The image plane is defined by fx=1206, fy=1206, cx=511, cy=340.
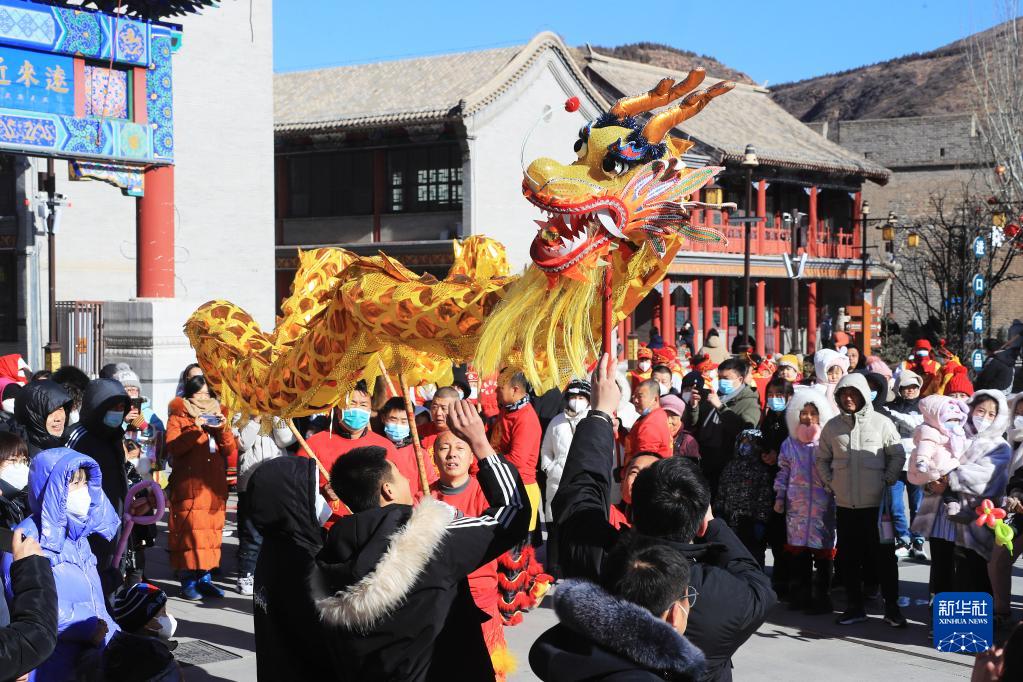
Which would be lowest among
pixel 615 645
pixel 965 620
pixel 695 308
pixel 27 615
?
pixel 965 620

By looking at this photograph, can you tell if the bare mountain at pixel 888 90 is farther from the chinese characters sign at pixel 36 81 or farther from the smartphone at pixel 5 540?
the smartphone at pixel 5 540

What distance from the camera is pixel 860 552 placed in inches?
290

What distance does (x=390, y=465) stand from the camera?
3.55m

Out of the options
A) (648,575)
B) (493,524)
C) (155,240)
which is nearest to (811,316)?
(155,240)

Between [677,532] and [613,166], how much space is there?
2459 mm

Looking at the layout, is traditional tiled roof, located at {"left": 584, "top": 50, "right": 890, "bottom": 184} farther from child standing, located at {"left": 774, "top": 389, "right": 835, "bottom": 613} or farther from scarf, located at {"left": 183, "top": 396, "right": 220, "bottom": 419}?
scarf, located at {"left": 183, "top": 396, "right": 220, "bottom": 419}

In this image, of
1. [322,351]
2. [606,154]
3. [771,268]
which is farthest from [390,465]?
[771,268]

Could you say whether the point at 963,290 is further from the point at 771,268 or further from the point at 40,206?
the point at 40,206

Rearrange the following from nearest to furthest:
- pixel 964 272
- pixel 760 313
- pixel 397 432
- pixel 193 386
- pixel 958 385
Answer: pixel 397 432 → pixel 193 386 → pixel 958 385 → pixel 964 272 → pixel 760 313

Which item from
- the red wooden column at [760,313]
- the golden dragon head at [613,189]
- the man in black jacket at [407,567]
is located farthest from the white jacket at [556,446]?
the red wooden column at [760,313]

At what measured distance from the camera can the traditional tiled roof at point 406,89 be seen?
25.4 meters

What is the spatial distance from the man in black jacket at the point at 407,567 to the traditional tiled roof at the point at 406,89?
21.9 m

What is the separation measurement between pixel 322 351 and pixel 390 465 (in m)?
Answer: 2.95

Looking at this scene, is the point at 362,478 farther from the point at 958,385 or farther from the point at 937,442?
the point at 958,385
